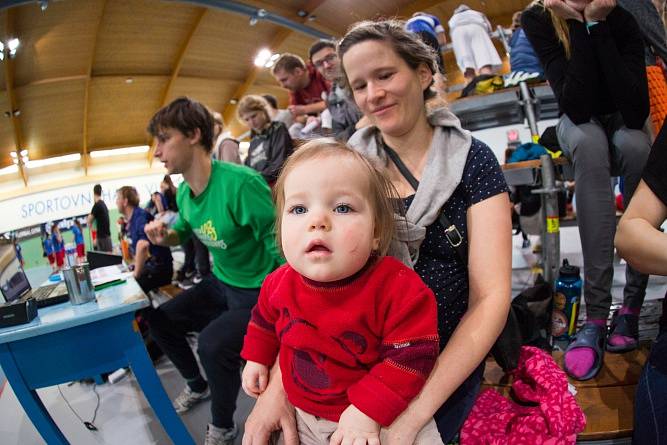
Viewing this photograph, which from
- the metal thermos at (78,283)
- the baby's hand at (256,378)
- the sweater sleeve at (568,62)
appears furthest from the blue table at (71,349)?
the sweater sleeve at (568,62)

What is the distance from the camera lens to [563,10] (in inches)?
53.6

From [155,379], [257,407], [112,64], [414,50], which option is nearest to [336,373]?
[257,407]

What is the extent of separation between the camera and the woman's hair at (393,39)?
0.92 metres

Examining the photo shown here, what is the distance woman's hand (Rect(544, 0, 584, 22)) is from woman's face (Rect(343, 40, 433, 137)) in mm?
838

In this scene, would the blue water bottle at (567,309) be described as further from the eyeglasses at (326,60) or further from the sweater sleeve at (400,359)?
the eyeglasses at (326,60)

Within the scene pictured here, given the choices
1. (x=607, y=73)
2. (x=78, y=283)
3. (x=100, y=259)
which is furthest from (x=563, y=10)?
(x=100, y=259)

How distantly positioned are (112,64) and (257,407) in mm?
5920

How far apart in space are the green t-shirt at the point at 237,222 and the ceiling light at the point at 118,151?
4.51 meters

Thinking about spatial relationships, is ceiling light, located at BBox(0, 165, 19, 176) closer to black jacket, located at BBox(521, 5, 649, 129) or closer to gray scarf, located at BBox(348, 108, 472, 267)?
gray scarf, located at BBox(348, 108, 472, 267)

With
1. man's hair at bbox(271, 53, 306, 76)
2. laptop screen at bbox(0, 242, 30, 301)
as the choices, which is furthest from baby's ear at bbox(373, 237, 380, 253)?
man's hair at bbox(271, 53, 306, 76)

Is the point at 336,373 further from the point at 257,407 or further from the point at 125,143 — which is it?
the point at 125,143

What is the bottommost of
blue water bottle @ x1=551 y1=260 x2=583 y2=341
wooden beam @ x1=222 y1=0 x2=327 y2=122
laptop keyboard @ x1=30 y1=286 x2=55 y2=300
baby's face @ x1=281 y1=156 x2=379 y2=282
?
blue water bottle @ x1=551 y1=260 x2=583 y2=341

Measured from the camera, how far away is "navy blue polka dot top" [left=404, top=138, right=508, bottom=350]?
0.87m

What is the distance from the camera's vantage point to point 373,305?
2.15 feet
